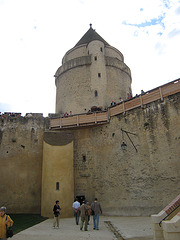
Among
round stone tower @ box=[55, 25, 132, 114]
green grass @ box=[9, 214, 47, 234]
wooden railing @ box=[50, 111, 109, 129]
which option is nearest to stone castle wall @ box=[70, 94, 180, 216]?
wooden railing @ box=[50, 111, 109, 129]

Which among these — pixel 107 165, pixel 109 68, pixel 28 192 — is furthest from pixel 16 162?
pixel 109 68

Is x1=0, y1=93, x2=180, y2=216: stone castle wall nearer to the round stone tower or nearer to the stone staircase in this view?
the round stone tower

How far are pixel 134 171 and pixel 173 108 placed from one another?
462 centimetres

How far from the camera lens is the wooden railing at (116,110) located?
12455mm

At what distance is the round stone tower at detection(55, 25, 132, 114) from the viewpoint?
20281mm

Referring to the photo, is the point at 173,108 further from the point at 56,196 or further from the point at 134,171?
the point at 56,196

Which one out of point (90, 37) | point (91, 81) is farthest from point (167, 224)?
point (90, 37)

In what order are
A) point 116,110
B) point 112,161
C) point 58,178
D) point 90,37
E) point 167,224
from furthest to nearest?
point 90,37 → point 116,110 → point 112,161 → point 58,178 → point 167,224

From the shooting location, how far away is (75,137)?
16859 millimetres

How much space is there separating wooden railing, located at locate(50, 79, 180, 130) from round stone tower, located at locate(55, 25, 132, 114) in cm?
362

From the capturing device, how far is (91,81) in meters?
20.7

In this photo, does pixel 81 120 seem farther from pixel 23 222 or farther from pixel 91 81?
pixel 23 222

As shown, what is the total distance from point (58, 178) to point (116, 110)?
6.38 meters

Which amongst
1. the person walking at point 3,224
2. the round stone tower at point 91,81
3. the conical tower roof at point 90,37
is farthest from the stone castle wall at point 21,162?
the conical tower roof at point 90,37
